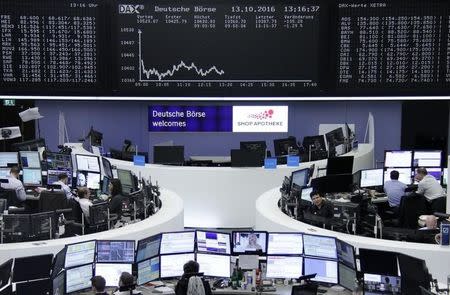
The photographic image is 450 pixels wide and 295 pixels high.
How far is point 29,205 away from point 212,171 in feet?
9.34

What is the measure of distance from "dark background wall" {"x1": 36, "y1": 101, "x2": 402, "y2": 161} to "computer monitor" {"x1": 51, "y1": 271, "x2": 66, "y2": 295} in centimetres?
910

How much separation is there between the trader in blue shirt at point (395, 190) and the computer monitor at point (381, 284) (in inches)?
164

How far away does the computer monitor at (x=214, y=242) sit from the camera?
24.2 ft

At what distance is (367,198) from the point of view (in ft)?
34.6

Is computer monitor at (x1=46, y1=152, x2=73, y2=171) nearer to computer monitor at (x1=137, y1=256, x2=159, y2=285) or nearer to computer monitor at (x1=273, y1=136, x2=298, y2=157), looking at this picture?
computer monitor at (x1=273, y1=136, x2=298, y2=157)

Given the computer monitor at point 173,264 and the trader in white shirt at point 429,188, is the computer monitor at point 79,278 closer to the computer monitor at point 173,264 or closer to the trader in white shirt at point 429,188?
the computer monitor at point 173,264

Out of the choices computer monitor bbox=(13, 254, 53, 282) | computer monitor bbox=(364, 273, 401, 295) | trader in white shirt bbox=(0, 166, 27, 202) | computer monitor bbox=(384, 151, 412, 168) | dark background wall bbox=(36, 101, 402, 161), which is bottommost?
computer monitor bbox=(364, 273, 401, 295)

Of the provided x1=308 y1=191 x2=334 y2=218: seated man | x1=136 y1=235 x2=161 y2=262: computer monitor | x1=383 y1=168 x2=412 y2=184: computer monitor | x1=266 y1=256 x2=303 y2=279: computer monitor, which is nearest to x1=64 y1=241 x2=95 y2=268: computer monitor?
x1=136 y1=235 x2=161 y2=262: computer monitor

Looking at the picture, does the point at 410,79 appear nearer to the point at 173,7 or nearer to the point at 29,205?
the point at 173,7

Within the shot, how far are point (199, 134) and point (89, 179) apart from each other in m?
4.54

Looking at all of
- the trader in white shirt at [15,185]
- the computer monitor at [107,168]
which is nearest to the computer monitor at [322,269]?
the computer monitor at [107,168]

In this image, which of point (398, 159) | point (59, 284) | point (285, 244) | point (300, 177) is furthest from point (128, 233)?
point (398, 159)

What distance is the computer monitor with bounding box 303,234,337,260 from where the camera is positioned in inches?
282

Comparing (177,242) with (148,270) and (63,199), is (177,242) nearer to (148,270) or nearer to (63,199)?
(148,270)
